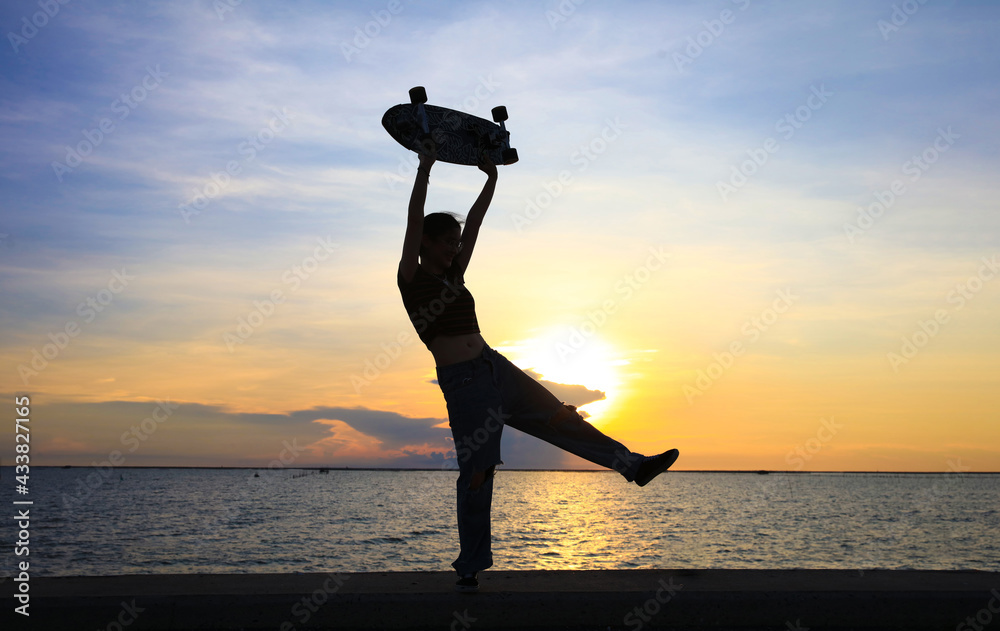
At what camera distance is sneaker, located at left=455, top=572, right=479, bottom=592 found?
157 inches

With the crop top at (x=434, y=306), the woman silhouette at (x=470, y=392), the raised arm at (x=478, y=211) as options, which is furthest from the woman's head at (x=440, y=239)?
the raised arm at (x=478, y=211)

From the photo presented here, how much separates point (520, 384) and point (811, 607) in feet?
7.08

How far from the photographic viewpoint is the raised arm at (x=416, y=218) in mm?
4219

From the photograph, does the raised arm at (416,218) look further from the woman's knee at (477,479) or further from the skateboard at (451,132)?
the woman's knee at (477,479)

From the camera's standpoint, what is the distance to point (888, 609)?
392cm

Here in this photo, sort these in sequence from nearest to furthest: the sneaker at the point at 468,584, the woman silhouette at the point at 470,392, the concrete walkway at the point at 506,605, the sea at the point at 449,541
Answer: the concrete walkway at the point at 506,605, the sneaker at the point at 468,584, the woman silhouette at the point at 470,392, the sea at the point at 449,541

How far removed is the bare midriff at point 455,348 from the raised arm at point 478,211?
0.60 meters

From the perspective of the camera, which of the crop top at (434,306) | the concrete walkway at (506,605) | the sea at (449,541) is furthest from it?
the sea at (449,541)

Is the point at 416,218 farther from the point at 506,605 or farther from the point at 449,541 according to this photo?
the point at 449,541

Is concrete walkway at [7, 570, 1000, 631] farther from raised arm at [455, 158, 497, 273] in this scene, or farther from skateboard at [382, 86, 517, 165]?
skateboard at [382, 86, 517, 165]

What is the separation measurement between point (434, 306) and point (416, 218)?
60 centimetres

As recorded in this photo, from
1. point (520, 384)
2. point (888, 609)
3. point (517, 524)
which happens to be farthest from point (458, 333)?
point (517, 524)

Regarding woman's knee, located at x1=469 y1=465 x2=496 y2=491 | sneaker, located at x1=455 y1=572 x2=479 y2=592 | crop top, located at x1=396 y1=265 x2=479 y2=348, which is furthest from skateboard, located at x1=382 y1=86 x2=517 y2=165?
sneaker, located at x1=455 y1=572 x2=479 y2=592

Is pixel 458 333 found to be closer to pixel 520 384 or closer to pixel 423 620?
pixel 520 384
